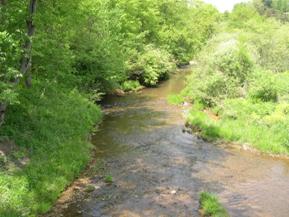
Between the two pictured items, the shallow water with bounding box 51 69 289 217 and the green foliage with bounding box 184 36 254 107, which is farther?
the green foliage with bounding box 184 36 254 107

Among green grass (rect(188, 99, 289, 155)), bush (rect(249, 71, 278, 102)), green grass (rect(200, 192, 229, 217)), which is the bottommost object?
green grass (rect(200, 192, 229, 217))

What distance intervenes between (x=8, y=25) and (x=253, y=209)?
494 inches

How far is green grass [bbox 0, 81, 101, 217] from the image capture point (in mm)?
13477

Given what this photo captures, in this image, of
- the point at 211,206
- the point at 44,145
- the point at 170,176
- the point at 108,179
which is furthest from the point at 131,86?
the point at 211,206

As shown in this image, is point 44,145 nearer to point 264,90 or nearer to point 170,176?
point 170,176

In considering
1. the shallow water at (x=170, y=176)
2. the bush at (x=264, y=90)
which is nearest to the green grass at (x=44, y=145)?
the shallow water at (x=170, y=176)

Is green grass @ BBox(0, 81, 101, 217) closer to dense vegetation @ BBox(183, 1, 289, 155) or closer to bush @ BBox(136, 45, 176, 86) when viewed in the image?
dense vegetation @ BBox(183, 1, 289, 155)

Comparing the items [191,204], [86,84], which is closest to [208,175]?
[191,204]

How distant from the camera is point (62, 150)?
18031 millimetres

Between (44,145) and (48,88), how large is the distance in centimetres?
614

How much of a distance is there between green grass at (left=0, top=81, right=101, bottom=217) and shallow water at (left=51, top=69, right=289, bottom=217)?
0.94 m

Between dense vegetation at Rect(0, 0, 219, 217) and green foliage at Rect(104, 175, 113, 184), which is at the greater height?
dense vegetation at Rect(0, 0, 219, 217)

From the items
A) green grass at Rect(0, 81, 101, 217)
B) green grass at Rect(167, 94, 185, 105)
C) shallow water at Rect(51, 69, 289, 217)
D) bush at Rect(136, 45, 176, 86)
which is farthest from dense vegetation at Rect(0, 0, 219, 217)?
green grass at Rect(167, 94, 185, 105)

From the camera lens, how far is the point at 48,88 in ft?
74.6
